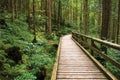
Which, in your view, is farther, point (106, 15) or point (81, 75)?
point (106, 15)

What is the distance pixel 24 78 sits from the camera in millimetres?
7785

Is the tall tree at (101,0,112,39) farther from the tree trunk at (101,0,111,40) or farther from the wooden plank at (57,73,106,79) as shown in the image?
the wooden plank at (57,73,106,79)

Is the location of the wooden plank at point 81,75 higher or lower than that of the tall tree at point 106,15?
lower

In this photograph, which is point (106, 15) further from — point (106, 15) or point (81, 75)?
point (81, 75)

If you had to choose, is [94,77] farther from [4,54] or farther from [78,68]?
[4,54]

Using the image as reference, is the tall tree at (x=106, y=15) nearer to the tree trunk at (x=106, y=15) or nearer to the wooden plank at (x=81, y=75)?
the tree trunk at (x=106, y=15)

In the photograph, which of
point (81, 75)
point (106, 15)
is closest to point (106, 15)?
point (106, 15)

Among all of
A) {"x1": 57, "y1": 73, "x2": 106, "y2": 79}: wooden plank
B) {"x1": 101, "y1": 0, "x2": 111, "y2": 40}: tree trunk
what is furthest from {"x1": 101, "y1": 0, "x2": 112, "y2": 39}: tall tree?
{"x1": 57, "y1": 73, "x2": 106, "y2": 79}: wooden plank

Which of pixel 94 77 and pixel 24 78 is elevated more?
pixel 94 77

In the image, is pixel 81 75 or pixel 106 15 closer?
pixel 81 75

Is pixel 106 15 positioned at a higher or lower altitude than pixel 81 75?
higher

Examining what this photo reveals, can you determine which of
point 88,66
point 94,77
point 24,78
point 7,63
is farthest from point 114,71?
point 7,63

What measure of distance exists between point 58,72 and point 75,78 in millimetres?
915

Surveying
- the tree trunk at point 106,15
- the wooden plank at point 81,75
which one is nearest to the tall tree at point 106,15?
the tree trunk at point 106,15
